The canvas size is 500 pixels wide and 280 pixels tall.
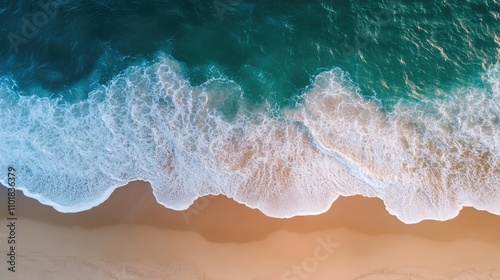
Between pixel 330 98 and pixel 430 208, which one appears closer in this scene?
pixel 430 208

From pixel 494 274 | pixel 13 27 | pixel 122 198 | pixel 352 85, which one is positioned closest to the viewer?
pixel 494 274

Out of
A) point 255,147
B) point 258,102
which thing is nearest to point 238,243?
point 255,147

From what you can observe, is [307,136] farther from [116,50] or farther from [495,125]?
[116,50]

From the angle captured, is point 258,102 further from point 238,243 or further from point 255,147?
point 238,243

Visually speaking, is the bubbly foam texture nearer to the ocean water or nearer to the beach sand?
the ocean water

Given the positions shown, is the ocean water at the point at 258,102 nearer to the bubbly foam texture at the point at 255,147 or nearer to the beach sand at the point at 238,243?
the bubbly foam texture at the point at 255,147

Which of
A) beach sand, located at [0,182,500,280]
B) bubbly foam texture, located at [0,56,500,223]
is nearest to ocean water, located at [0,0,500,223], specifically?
bubbly foam texture, located at [0,56,500,223]

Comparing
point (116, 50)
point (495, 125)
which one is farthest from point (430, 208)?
point (116, 50)
